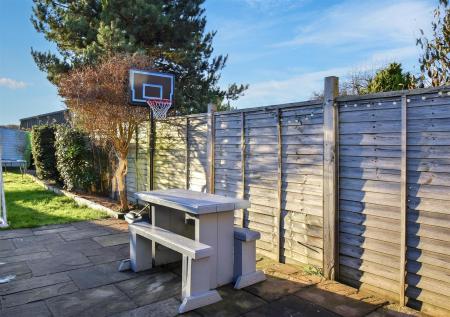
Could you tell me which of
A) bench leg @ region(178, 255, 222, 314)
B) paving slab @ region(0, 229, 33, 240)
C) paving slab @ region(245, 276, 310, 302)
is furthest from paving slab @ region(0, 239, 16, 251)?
paving slab @ region(245, 276, 310, 302)

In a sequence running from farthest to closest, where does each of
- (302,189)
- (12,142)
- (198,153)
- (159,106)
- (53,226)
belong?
(12,142) → (159,106) → (53,226) → (198,153) → (302,189)

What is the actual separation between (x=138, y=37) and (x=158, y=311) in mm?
8783

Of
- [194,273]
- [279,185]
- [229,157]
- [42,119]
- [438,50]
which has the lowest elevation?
[194,273]

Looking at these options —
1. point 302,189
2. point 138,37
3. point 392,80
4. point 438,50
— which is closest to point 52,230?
point 302,189

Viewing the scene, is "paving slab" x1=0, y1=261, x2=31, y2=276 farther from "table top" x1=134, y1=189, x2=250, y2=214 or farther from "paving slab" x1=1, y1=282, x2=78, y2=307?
"table top" x1=134, y1=189, x2=250, y2=214

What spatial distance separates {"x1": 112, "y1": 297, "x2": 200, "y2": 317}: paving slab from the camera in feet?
9.37

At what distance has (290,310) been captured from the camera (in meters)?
2.96

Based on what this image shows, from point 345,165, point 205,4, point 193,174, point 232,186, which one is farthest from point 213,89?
point 345,165

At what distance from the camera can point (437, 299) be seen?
109 inches

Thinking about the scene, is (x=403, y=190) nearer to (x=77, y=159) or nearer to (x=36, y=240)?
(x=36, y=240)

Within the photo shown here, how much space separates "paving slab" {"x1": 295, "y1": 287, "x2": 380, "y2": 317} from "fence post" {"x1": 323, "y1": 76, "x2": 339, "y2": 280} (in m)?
0.35

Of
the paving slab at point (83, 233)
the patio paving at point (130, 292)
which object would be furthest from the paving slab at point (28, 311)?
the paving slab at point (83, 233)

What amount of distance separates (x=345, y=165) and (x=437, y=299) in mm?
1395

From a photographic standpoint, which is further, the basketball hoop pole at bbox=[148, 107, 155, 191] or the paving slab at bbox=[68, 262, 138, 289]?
the basketball hoop pole at bbox=[148, 107, 155, 191]
